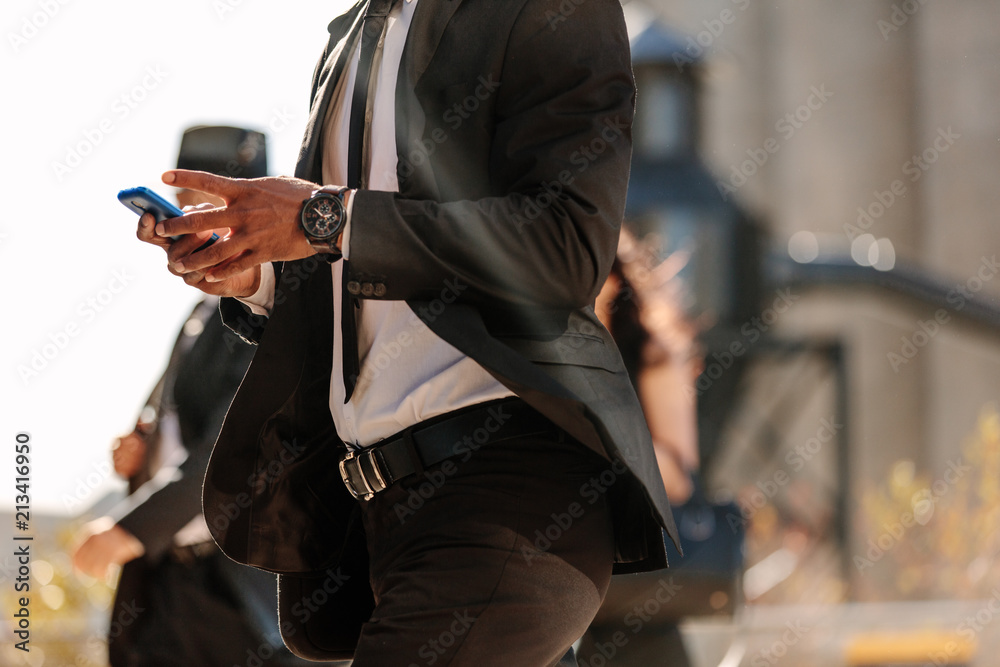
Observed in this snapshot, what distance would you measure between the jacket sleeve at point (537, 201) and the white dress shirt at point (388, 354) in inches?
5.5

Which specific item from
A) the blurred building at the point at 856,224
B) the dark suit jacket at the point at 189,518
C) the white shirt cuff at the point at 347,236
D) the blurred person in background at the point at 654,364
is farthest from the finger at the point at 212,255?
the blurred building at the point at 856,224

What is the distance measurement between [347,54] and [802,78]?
1073 cm

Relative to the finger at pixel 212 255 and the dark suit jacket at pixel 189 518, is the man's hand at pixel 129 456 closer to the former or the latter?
the dark suit jacket at pixel 189 518

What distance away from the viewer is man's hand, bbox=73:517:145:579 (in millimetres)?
2482

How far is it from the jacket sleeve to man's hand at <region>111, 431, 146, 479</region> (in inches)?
69.9

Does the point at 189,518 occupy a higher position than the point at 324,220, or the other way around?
the point at 324,220


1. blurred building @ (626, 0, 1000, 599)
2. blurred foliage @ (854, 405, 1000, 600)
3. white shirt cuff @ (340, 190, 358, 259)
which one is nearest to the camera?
white shirt cuff @ (340, 190, 358, 259)

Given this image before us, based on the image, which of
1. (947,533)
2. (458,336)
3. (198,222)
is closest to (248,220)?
(198,222)

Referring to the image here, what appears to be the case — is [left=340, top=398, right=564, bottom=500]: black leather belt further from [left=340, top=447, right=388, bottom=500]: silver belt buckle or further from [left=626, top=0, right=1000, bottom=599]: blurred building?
[left=626, top=0, right=1000, bottom=599]: blurred building

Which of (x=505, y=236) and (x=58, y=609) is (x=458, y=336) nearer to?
(x=505, y=236)

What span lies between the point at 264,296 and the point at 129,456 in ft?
4.60

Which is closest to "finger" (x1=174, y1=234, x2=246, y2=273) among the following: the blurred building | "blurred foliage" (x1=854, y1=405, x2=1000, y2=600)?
"blurred foliage" (x1=854, y1=405, x2=1000, y2=600)

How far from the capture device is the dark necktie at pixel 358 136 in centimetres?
141

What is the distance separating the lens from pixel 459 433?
1.31 meters
